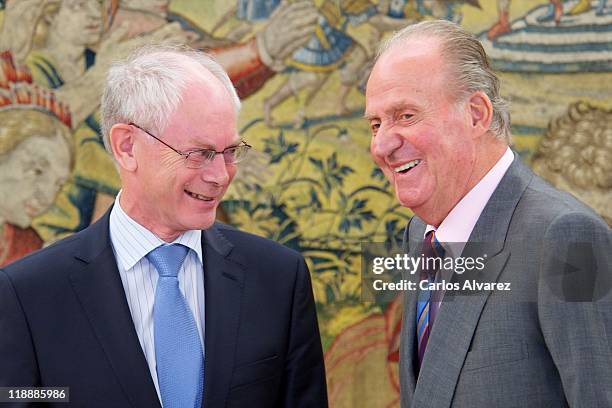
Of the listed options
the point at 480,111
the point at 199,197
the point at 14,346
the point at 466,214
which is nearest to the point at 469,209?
the point at 466,214

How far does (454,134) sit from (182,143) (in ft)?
2.55

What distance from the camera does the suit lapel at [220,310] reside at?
229cm

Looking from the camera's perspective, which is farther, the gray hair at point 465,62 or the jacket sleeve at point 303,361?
the jacket sleeve at point 303,361

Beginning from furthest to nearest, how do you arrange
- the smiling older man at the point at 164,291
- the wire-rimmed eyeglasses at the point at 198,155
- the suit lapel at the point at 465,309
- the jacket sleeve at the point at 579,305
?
the wire-rimmed eyeglasses at the point at 198,155 < the smiling older man at the point at 164,291 < the suit lapel at the point at 465,309 < the jacket sleeve at the point at 579,305

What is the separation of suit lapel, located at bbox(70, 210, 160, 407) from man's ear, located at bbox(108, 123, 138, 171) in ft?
0.77

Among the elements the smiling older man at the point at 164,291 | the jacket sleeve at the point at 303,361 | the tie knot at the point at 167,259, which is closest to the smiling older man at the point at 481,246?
the jacket sleeve at the point at 303,361

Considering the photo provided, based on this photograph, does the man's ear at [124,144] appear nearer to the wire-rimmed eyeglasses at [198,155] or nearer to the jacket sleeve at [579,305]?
the wire-rimmed eyeglasses at [198,155]

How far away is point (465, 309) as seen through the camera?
2154 mm

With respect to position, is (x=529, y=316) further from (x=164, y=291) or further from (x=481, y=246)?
(x=164, y=291)

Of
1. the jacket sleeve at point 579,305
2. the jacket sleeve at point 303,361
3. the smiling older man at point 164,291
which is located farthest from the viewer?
the jacket sleeve at point 303,361

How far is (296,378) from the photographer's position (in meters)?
2.44

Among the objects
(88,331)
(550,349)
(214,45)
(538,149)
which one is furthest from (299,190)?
(550,349)

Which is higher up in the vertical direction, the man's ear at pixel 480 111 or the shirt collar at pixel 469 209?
the man's ear at pixel 480 111

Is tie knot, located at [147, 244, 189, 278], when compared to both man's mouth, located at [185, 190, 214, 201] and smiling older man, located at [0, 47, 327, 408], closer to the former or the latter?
smiling older man, located at [0, 47, 327, 408]
